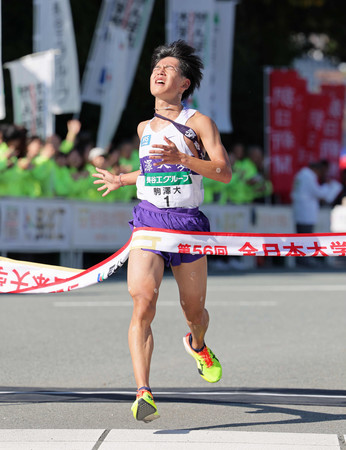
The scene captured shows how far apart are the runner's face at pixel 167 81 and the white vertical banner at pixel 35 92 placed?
12787 millimetres

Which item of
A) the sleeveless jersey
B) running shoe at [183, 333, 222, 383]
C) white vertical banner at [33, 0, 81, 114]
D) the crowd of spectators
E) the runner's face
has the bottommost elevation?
running shoe at [183, 333, 222, 383]

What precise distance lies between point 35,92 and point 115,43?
132 inches

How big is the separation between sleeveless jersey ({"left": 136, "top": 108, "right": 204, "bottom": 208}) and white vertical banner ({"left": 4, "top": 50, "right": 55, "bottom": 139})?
13.0 meters

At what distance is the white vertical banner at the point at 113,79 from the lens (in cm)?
2150

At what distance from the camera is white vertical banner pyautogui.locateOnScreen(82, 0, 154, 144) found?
21.9m

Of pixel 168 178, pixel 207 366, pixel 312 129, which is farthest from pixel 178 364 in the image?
pixel 312 129

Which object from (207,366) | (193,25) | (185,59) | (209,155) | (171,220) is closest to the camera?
(209,155)

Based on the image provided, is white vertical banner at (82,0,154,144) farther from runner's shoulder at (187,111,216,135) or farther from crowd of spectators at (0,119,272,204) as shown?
runner's shoulder at (187,111,216,135)

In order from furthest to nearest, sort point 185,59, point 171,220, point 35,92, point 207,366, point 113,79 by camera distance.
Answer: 1. point 113,79
2. point 35,92
3. point 207,366
4. point 185,59
5. point 171,220

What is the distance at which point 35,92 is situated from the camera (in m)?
19.0

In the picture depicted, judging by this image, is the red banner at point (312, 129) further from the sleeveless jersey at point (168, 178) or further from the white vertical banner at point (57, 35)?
the sleeveless jersey at point (168, 178)

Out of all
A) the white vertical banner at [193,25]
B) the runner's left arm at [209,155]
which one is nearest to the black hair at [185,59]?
the runner's left arm at [209,155]

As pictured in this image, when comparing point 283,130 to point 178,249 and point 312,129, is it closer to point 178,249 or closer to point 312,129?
point 312,129

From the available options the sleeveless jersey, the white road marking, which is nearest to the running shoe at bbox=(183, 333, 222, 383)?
the white road marking
